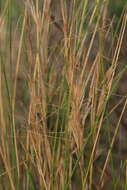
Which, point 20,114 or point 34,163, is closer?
point 34,163

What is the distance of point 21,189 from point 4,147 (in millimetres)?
174

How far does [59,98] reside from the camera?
3.33 feet

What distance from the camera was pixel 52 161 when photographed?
0.98 m

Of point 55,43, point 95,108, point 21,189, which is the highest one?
point 55,43

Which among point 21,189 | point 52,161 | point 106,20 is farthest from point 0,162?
point 106,20

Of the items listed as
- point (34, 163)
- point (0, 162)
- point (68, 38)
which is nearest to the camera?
point (68, 38)

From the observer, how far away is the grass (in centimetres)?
95

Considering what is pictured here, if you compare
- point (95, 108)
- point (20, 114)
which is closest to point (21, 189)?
point (20, 114)

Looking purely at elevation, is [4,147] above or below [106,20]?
below

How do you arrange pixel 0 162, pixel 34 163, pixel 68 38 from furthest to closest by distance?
pixel 0 162 < pixel 34 163 < pixel 68 38

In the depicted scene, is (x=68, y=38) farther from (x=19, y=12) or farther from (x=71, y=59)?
(x=19, y=12)

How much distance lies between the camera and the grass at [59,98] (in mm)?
950

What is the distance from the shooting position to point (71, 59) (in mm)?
932

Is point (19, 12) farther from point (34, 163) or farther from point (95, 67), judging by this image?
point (34, 163)
